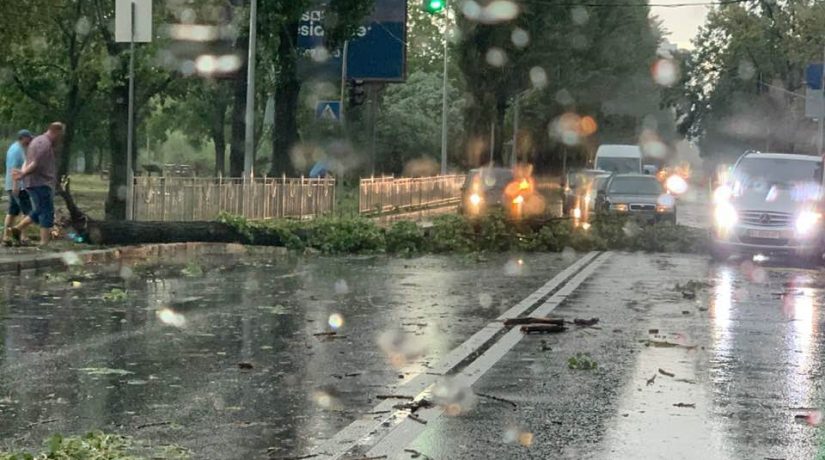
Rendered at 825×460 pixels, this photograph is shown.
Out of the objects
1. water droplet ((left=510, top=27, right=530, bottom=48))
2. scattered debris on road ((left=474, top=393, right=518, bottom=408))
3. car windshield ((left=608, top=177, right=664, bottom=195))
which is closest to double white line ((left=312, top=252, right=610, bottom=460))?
scattered debris on road ((left=474, top=393, right=518, bottom=408))

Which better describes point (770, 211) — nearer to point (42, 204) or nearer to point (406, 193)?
point (42, 204)

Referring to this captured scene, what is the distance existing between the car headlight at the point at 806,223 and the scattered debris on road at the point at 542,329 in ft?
35.5

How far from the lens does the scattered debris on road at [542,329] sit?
1263cm

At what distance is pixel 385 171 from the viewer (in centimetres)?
7256

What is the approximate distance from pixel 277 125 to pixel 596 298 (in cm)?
2120

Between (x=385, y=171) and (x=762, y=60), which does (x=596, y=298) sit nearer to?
(x=385, y=171)

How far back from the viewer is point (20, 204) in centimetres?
2123

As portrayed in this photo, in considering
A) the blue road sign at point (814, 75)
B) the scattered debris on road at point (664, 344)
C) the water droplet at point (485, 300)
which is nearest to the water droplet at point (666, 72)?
the blue road sign at point (814, 75)

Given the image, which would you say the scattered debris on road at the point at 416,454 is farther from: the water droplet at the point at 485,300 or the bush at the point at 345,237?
the bush at the point at 345,237

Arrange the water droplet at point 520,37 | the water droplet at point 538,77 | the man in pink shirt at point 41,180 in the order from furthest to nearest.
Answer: the water droplet at point 538,77, the water droplet at point 520,37, the man in pink shirt at point 41,180

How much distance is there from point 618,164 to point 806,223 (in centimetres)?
3454

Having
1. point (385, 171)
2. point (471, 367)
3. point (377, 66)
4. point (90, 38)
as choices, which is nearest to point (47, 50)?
point (90, 38)

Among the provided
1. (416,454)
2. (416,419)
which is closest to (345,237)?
(416,419)

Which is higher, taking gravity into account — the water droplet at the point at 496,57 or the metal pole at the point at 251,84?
the water droplet at the point at 496,57
